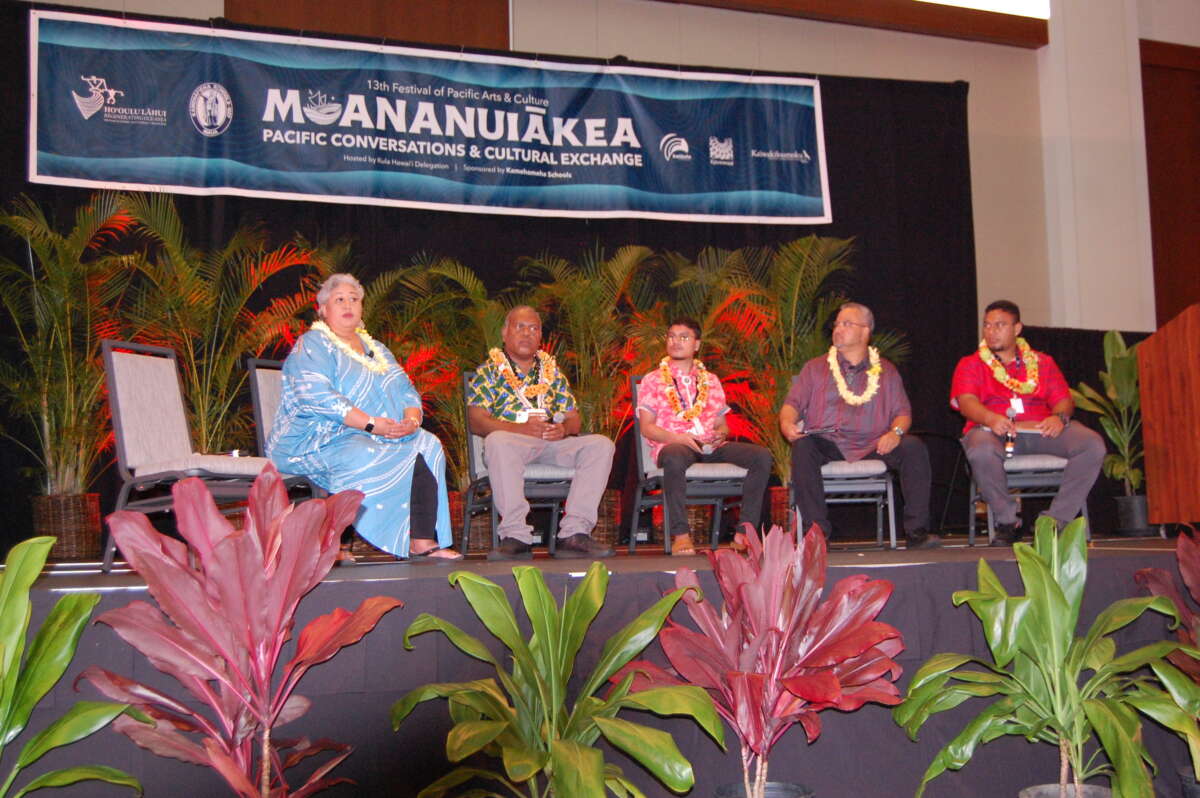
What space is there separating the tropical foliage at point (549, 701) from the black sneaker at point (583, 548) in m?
2.07

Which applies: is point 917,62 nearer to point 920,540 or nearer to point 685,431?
point 685,431

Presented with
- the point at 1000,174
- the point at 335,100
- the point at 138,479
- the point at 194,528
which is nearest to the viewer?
the point at 194,528

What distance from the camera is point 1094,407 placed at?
607 centimetres

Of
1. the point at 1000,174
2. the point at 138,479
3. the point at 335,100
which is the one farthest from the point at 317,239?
the point at 1000,174

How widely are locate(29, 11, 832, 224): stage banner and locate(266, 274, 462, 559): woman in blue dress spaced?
7.74ft

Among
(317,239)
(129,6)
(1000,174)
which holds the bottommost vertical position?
(317,239)

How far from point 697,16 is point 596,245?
1.97 metres

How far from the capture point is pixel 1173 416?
5062 mm

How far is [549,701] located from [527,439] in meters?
2.39

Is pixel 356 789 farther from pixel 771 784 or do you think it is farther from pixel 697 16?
pixel 697 16

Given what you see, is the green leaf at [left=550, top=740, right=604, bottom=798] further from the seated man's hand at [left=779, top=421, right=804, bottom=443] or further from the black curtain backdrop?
the black curtain backdrop

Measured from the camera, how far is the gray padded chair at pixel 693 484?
15.1ft

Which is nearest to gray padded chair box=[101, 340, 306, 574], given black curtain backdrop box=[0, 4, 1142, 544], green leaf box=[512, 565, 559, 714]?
green leaf box=[512, 565, 559, 714]

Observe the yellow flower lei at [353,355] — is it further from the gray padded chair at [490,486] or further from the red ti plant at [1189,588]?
the red ti plant at [1189,588]
